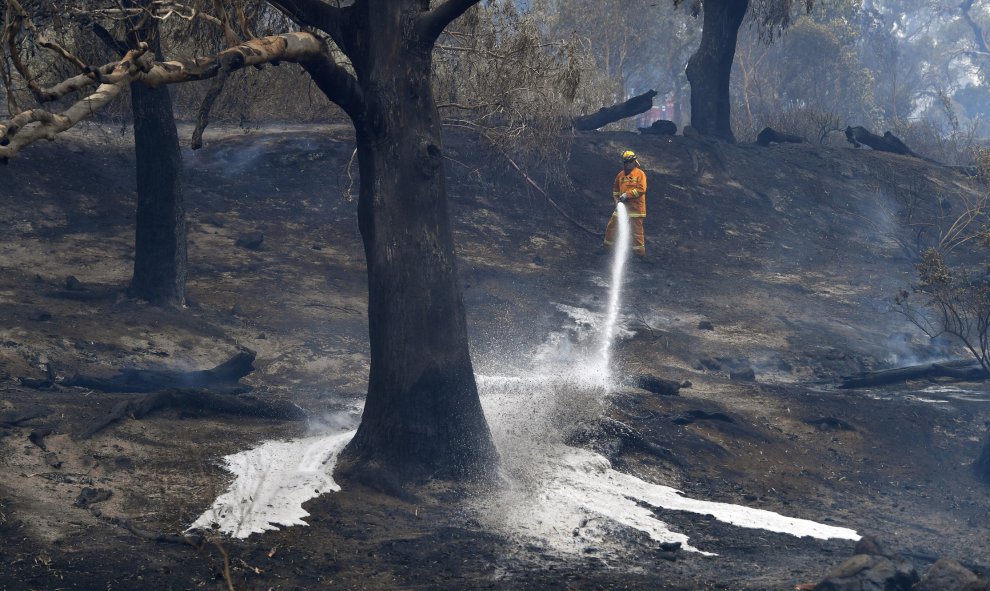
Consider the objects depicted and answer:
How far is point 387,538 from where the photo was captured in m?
6.44

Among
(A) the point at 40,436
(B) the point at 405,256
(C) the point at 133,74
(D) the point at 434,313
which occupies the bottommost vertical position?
(A) the point at 40,436

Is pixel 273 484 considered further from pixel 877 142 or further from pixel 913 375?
pixel 877 142

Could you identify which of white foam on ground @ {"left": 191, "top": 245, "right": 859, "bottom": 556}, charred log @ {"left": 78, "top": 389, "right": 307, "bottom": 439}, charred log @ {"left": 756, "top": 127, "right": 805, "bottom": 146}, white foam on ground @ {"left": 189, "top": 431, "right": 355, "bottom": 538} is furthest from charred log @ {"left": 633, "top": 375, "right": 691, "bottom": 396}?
charred log @ {"left": 756, "top": 127, "right": 805, "bottom": 146}

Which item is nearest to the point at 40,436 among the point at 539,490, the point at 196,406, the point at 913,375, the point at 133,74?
the point at 196,406

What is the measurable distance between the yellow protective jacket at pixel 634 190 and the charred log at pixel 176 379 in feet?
25.5

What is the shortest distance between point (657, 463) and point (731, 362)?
16.4 ft

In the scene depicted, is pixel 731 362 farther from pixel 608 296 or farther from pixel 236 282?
pixel 236 282

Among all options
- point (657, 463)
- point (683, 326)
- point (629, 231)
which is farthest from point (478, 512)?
point (629, 231)

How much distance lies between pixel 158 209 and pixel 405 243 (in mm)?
5917

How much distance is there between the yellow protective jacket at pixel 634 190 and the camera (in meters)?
16.4

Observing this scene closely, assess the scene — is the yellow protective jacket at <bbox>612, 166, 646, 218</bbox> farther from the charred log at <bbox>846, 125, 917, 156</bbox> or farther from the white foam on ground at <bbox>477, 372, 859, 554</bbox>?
the charred log at <bbox>846, 125, 917, 156</bbox>

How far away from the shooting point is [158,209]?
1240cm

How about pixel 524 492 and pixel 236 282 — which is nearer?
pixel 524 492

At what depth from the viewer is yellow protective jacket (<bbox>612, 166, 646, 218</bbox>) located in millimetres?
16406
